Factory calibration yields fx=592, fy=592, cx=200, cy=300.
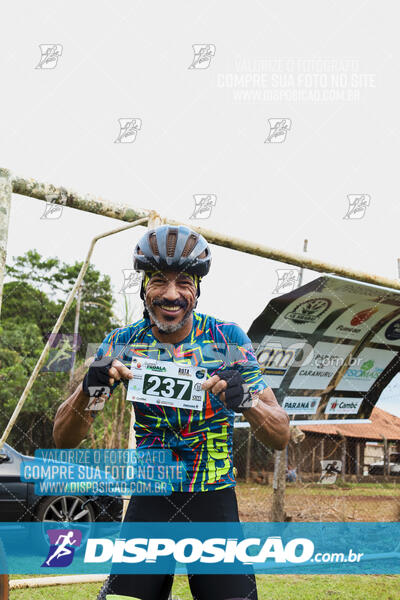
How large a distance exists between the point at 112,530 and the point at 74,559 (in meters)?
1.03

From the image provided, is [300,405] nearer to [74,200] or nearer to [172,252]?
[74,200]

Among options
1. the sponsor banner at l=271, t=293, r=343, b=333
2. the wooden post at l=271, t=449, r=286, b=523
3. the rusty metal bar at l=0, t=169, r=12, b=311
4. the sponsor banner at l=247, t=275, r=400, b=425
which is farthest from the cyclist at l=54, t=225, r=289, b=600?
the wooden post at l=271, t=449, r=286, b=523

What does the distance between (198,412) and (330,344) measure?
3680mm

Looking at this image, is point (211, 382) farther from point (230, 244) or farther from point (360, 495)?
point (360, 495)

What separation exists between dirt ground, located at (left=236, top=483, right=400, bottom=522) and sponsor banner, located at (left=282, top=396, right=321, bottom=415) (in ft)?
6.55

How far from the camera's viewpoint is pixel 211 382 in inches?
86.8

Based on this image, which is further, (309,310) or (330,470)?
(330,470)

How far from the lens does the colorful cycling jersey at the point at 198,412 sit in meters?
2.40

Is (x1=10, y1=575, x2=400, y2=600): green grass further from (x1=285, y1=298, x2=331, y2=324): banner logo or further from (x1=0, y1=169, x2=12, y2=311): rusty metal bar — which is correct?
(x1=0, y1=169, x2=12, y2=311): rusty metal bar

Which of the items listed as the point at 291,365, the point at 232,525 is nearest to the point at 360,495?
the point at 291,365

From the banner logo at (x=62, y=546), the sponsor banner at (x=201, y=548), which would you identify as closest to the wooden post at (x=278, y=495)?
the sponsor banner at (x=201, y=548)

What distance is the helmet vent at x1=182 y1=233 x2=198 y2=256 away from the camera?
2.46m

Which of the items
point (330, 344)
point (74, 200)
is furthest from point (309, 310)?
point (74, 200)

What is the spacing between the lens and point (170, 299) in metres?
2.42
